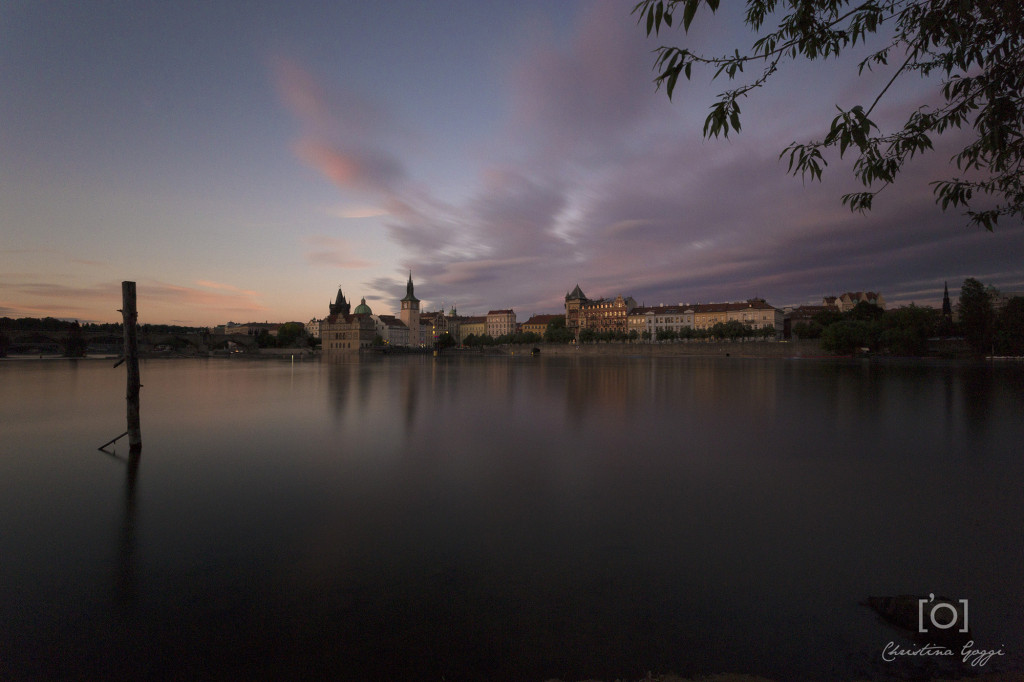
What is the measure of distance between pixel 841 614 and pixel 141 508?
8.87 metres

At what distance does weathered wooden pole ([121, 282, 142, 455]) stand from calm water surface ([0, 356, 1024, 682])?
0.53 meters

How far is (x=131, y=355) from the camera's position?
995 centimetres

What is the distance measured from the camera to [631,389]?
24203mm

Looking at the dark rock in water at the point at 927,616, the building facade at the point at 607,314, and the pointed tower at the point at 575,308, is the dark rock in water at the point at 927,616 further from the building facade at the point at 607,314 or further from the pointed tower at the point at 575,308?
the pointed tower at the point at 575,308

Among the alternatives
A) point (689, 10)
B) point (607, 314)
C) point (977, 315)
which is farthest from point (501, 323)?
point (689, 10)

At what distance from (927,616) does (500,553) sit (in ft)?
12.6

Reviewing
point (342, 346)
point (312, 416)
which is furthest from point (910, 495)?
point (342, 346)

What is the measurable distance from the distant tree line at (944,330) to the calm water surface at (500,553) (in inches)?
2694

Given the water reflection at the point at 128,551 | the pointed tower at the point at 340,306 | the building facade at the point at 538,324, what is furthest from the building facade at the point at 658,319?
the water reflection at the point at 128,551

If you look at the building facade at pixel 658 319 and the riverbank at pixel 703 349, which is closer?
the riverbank at pixel 703 349

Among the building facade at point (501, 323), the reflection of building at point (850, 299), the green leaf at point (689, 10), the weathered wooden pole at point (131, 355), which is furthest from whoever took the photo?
the building facade at point (501, 323)

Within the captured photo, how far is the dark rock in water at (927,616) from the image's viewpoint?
3518mm

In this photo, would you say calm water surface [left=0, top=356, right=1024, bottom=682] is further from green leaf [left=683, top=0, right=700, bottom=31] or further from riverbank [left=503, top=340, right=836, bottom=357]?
riverbank [left=503, top=340, right=836, bottom=357]

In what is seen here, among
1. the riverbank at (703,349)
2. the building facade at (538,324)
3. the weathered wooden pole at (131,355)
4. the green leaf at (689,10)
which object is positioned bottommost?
the riverbank at (703,349)
